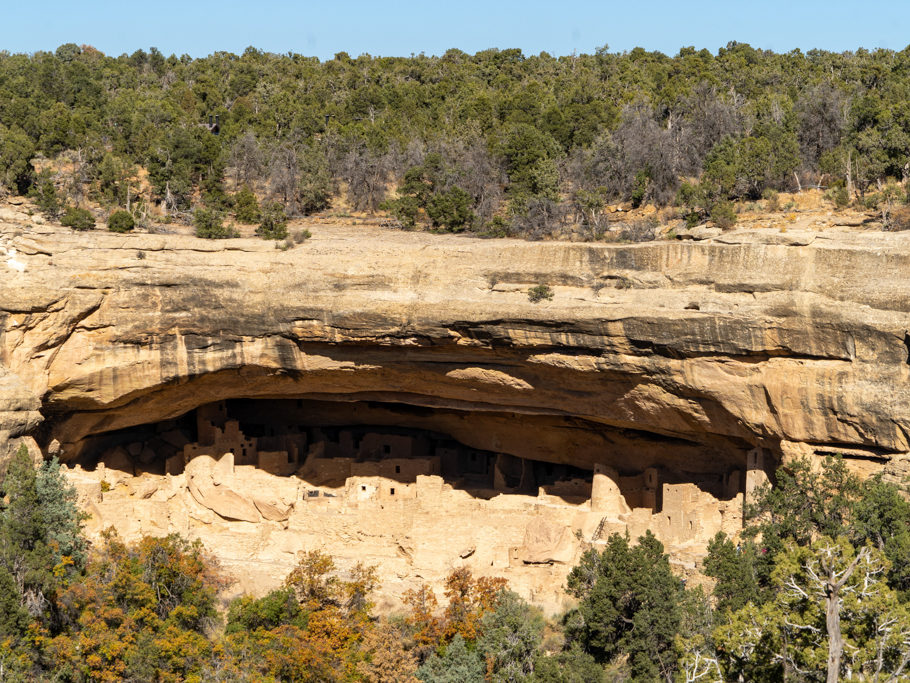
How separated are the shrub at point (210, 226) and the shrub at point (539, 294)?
26.5 ft

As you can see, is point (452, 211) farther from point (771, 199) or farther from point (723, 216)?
point (771, 199)

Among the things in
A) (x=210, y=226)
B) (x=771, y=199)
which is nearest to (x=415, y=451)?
(x=210, y=226)

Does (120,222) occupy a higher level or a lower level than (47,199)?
lower

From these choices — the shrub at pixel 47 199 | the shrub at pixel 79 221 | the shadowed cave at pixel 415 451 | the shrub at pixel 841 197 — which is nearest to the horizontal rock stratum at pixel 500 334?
the shadowed cave at pixel 415 451

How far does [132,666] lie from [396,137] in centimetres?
2118

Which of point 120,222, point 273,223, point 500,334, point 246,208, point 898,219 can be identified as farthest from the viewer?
point 246,208

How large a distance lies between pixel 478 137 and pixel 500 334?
1570cm

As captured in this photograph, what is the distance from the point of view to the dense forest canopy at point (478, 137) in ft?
102

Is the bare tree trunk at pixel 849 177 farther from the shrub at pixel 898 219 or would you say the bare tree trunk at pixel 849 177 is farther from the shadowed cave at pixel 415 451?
the shadowed cave at pixel 415 451

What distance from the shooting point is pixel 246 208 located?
106 ft

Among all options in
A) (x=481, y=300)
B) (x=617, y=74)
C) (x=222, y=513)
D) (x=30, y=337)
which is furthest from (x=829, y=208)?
(x=617, y=74)

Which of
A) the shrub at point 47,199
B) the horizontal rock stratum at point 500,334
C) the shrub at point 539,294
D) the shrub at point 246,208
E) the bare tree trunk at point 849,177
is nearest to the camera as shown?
the horizontal rock stratum at point 500,334

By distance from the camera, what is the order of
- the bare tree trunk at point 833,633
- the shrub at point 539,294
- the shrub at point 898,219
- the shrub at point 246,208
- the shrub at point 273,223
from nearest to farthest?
the bare tree trunk at point 833,633 < the shrub at point 539,294 < the shrub at point 898,219 < the shrub at point 273,223 < the shrub at point 246,208

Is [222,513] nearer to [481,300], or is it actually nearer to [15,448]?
[15,448]
